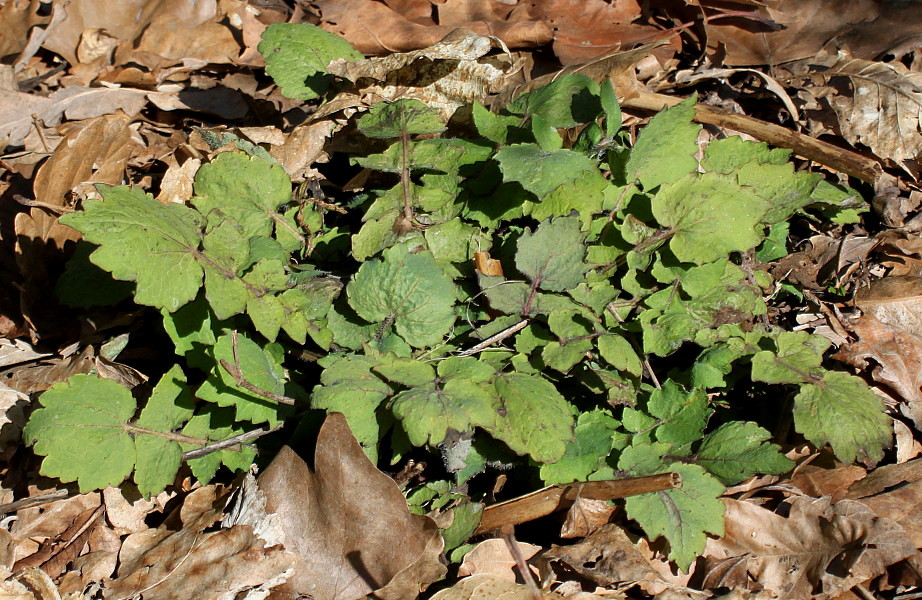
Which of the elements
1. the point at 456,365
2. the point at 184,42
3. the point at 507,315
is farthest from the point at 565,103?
the point at 184,42

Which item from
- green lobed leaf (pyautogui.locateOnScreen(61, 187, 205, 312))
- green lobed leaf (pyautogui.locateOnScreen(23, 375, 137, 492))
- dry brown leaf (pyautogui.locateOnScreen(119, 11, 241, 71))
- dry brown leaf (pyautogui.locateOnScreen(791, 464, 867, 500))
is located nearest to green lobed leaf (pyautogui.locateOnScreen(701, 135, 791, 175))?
dry brown leaf (pyautogui.locateOnScreen(791, 464, 867, 500))

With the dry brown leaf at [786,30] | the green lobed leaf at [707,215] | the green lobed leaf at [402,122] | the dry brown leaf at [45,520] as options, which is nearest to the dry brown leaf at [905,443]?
Answer: the green lobed leaf at [707,215]

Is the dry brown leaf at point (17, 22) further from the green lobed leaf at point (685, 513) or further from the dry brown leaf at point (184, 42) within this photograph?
the green lobed leaf at point (685, 513)

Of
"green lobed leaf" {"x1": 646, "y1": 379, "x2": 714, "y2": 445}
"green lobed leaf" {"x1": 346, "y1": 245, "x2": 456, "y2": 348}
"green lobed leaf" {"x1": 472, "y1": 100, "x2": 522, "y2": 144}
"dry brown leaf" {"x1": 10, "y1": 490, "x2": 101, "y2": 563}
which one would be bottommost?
"dry brown leaf" {"x1": 10, "y1": 490, "x2": 101, "y2": 563}

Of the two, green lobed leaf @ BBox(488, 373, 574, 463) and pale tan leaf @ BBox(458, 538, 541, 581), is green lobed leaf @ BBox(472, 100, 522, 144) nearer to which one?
green lobed leaf @ BBox(488, 373, 574, 463)

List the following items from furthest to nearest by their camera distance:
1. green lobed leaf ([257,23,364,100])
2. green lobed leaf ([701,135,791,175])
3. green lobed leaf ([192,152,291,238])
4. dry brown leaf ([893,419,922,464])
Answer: green lobed leaf ([257,23,364,100]) < green lobed leaf ([701,135,791,175]) < green lobed leaf ([192,152,291,238]) < dry brown leaf ([893,419,922,464])

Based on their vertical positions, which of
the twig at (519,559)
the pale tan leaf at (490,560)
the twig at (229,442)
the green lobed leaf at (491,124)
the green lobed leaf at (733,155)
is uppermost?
the green lobed leaf at (491,124)

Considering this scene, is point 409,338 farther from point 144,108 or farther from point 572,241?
point 144,108
